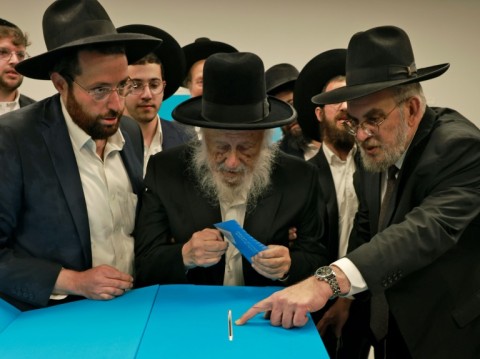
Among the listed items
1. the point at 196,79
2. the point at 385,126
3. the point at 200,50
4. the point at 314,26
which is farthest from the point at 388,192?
the point at 314,26

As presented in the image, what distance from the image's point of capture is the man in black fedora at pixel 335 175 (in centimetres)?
285

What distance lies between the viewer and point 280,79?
427 centimetres

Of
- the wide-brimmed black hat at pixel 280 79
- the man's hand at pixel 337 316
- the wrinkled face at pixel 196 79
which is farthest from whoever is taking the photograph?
the wrinkled face at pixel 196 79

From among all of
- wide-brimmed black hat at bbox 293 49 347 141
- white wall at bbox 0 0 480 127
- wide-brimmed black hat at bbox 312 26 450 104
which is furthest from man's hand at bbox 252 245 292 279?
white wall at bbox 0 0 480 127

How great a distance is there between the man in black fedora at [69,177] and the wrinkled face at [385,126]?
90cm

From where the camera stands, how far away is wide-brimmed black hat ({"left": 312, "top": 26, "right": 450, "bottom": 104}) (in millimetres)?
2199

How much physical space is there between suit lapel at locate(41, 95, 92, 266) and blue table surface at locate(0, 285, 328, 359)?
267 millimetres

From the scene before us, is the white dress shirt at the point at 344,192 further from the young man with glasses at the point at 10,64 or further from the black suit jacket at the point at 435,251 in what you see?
the young man with glasses at the point at 10,64

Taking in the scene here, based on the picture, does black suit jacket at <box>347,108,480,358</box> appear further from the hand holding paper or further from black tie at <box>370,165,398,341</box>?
the hand holding paper

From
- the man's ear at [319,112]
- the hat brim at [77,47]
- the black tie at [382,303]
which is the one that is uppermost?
the hat brim at [77,47]

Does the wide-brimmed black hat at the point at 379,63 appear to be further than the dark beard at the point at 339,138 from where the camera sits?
No

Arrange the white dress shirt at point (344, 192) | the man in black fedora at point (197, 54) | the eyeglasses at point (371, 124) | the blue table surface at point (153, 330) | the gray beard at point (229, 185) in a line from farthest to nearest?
the man in black fedora at point (197, 54)
the white dress shirt at point (344, 192)
the gray beard at point (229, 185)
the eyeglasses at point (371, 124)
the blue table surface at point (153, 330)

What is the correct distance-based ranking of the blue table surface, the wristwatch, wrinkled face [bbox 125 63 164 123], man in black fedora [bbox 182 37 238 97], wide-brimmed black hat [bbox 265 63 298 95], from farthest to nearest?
1. man in black fedora [bbox 182 37 238 97]
2. wide-brimmed black hat [bbox 265 63 298 95]
3. wrinkled face [bbox 125 63 164 123]
4. the wristwatch
5. the blue table surface

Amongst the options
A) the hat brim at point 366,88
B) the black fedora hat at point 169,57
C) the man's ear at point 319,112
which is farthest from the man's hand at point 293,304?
the black fedora hat at point 169,57
